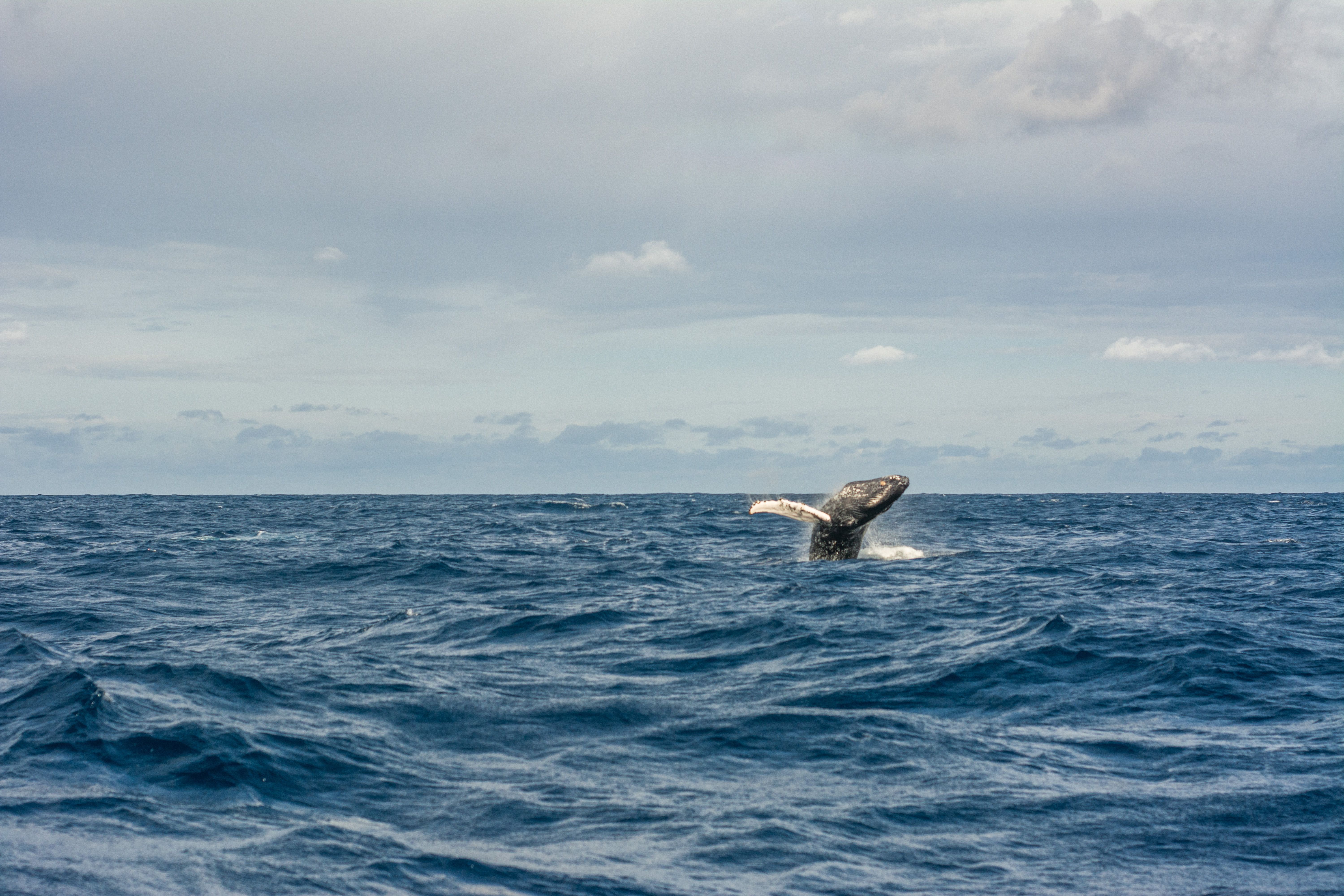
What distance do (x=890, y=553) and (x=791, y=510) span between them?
7.97 m

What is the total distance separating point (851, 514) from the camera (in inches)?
954

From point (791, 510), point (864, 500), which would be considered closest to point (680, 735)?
point (791, 510)

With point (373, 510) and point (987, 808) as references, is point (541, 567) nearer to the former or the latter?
point (987, 808)

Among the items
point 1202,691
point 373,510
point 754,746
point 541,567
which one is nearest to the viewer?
point 754,746

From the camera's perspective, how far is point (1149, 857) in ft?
25.9

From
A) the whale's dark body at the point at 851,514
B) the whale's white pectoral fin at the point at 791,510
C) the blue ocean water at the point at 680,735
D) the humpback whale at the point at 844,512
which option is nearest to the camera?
the blue ocean water at the point at 680,735

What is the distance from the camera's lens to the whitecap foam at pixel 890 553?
27.0 m

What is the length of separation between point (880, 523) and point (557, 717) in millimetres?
36214

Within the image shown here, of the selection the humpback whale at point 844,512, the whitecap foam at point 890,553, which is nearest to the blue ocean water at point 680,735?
the humpback whale at point 844,512

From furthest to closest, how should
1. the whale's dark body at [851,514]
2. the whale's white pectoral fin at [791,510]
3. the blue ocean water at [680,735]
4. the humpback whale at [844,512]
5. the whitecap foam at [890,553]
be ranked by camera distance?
the whitecap foam at [890,553] < the whale's dark body at [851,514] < the humpback whale at [844,512] < the whale's white pectoral fin at [791,510] < the blue ocean water at [680,735]

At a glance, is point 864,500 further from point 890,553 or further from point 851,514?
point 890,553

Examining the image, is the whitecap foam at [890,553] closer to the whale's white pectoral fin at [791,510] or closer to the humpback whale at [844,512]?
the humpback whale at [844,512]

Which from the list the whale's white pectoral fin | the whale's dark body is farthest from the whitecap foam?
the whale's white pectoral fin

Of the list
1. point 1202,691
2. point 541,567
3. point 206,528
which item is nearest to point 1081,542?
point 541,567
